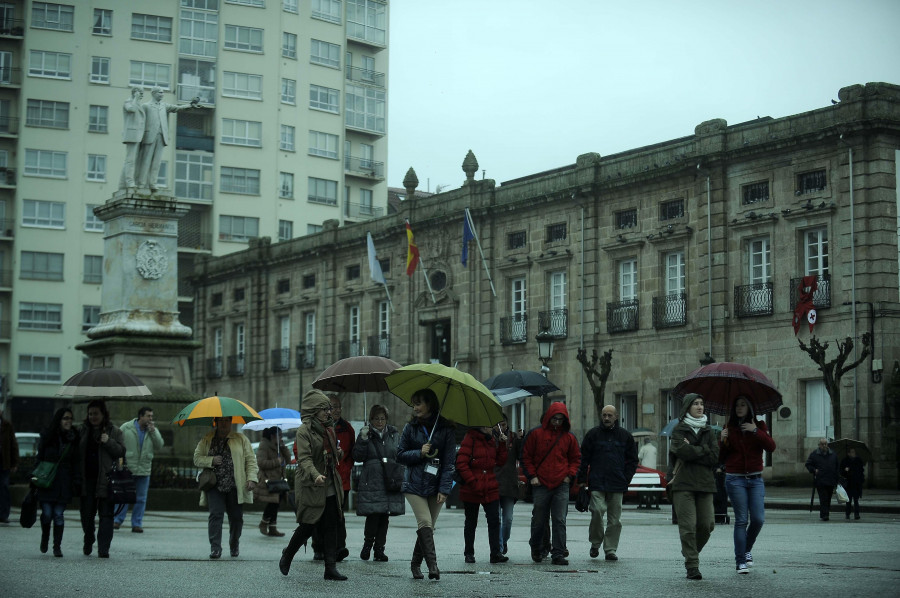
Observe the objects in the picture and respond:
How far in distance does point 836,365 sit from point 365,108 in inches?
1774

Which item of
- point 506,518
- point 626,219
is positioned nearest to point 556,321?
point 626,219

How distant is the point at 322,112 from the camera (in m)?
73.0

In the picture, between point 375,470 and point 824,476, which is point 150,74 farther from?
point 375,470

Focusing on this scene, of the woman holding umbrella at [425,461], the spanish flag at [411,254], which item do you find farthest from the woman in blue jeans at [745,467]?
the spanish flag at [411,254]

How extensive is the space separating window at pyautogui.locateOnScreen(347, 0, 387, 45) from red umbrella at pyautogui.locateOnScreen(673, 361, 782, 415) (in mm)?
62980

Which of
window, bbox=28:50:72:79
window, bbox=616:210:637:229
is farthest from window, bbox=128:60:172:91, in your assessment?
window, bbox=616:210:637:229

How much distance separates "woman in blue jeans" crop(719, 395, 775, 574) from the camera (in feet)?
43.5

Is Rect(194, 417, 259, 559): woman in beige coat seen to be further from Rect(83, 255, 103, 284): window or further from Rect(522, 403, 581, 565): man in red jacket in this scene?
Rect(83, 255, 103, 284): window

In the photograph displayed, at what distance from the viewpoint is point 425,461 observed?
509 inches

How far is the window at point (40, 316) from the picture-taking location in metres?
68.1

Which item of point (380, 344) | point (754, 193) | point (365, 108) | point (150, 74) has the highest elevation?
point (150, 74)

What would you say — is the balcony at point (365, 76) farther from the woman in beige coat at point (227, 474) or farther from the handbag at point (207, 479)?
the handbag at point (207, 479)

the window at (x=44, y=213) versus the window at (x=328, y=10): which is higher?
the window at (x=328, y=10)

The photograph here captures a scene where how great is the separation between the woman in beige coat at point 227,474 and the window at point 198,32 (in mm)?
57516
